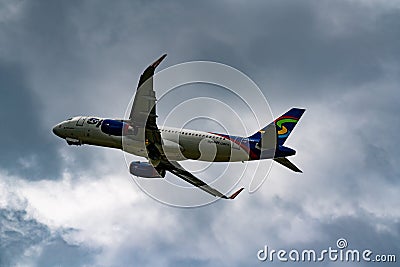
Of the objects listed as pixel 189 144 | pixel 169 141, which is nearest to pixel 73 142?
pixel 169 141

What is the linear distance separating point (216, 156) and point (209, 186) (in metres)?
6.79

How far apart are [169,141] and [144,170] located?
32.4ft

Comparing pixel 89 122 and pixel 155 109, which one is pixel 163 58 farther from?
pixel 89 122

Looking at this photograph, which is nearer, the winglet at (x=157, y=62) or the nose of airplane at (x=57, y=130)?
the winglet at (x=157, y=62)

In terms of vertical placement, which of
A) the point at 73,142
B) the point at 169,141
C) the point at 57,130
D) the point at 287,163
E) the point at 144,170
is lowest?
the point at 287,163

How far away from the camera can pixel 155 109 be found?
62.3 metres

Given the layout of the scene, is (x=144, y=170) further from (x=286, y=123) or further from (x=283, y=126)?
(x=286, y=123)

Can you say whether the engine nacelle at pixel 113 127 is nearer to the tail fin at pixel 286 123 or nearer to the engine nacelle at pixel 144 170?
the engine nacelle at pixel 144 170

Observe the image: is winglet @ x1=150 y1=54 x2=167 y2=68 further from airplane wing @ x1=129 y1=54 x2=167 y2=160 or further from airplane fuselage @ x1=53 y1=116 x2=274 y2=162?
airplane fuselage @ x1=53 y1=116 x2=274 y2=162

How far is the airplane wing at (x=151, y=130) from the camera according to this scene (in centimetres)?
5894

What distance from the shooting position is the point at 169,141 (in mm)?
73000

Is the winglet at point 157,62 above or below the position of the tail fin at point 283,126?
below

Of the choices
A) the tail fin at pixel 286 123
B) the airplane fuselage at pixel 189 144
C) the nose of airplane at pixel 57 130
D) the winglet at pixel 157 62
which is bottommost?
the winglet at pixel 157 62

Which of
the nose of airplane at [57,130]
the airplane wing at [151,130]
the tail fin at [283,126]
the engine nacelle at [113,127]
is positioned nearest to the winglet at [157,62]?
the airplane wing at [151,130]
